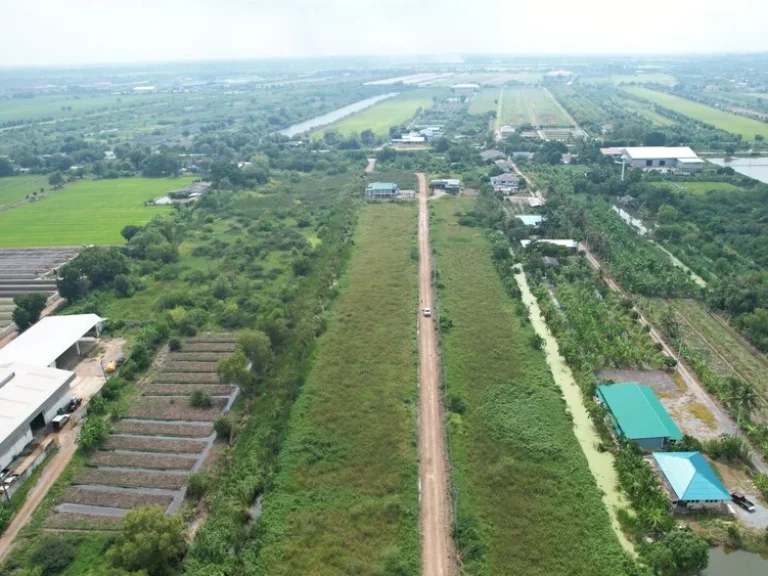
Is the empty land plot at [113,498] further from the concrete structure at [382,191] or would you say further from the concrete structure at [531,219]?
the concrete structure at [382,191]

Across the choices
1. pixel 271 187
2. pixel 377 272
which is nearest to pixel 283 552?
pixel 377 272

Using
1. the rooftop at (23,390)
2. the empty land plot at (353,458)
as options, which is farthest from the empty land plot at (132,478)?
the empty land plot at (353,458)

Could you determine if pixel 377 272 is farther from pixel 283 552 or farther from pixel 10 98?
pixel 10 98

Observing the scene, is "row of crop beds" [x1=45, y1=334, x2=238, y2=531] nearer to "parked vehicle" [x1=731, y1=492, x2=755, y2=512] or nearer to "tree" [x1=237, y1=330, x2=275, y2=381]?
"tree" [x1=237, y1=330, x2=275, y2=381]

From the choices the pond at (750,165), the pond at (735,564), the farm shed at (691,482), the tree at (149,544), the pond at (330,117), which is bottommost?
the pond at (330,117)

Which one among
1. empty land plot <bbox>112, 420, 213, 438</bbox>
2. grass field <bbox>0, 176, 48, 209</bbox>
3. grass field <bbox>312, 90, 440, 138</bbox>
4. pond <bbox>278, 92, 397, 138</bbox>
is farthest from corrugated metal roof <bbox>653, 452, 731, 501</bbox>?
pond <bbox>278, 92, 397, 138</bbox>
